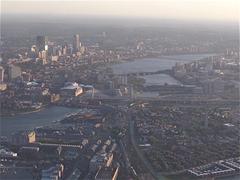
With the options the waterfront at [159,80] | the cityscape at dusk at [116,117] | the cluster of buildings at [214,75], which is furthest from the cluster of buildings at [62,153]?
the waterfront at [159,80]

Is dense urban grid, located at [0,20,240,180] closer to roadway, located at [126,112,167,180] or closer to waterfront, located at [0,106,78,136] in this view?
roadway, located at [126,112,167,180]

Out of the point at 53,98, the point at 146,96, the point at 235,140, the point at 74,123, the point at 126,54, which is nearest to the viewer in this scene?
the point at 235,140

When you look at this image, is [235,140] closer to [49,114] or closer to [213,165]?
[213,165]

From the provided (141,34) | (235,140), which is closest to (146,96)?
(235,140)

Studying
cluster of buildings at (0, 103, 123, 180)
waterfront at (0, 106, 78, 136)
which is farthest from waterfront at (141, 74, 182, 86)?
cluster of buildings at (0, 103, 123, 180)

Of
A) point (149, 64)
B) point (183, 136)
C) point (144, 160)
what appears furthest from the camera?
point (149, 64)

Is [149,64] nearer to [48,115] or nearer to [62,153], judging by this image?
[48,115]

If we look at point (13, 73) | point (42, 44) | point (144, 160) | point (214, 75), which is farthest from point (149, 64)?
point (144, 160)
